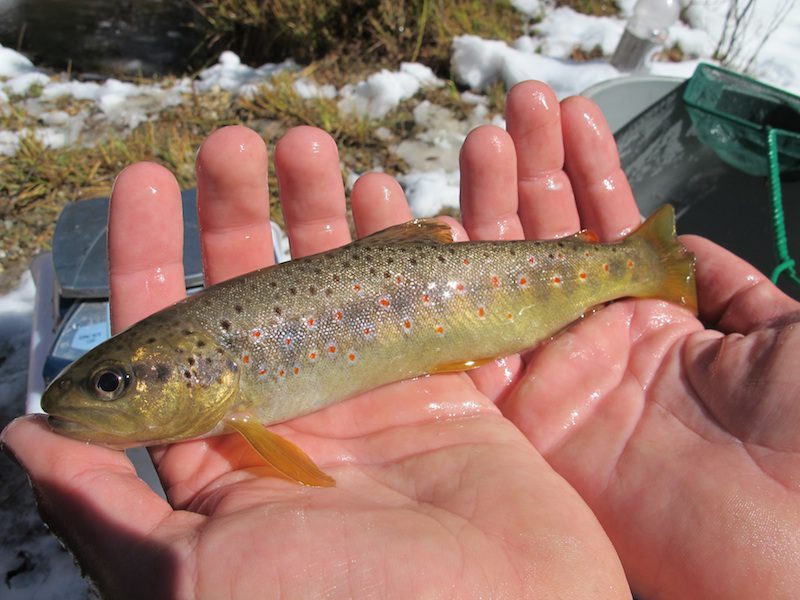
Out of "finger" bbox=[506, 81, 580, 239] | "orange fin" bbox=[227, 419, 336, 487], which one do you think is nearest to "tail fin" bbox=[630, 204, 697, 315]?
"finger" bbox=[506, 81, 580, 239]

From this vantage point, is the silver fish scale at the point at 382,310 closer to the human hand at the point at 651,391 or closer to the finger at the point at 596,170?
the human hand at the point at 651,391

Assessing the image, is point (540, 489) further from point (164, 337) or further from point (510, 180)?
point (510, 180)

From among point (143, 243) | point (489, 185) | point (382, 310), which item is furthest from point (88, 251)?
point (489, 185)

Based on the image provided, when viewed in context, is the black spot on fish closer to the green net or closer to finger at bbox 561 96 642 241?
finger at bbox 561 96 642 241

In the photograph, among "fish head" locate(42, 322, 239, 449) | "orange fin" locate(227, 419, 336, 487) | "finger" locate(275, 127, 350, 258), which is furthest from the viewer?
"finger" locate(275, 127, 350, 258)

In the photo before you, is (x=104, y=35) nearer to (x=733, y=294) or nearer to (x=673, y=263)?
(x=673, y=263)

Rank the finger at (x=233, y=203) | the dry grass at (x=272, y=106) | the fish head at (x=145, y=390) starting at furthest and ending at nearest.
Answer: the dry grass at (x=272, y=106)
the finger at (x=233, y=203)
the fish head at (x=145, y=390)

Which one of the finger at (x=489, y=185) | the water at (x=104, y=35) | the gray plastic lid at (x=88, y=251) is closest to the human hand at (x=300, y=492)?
the finger at (x=489, y=185)
